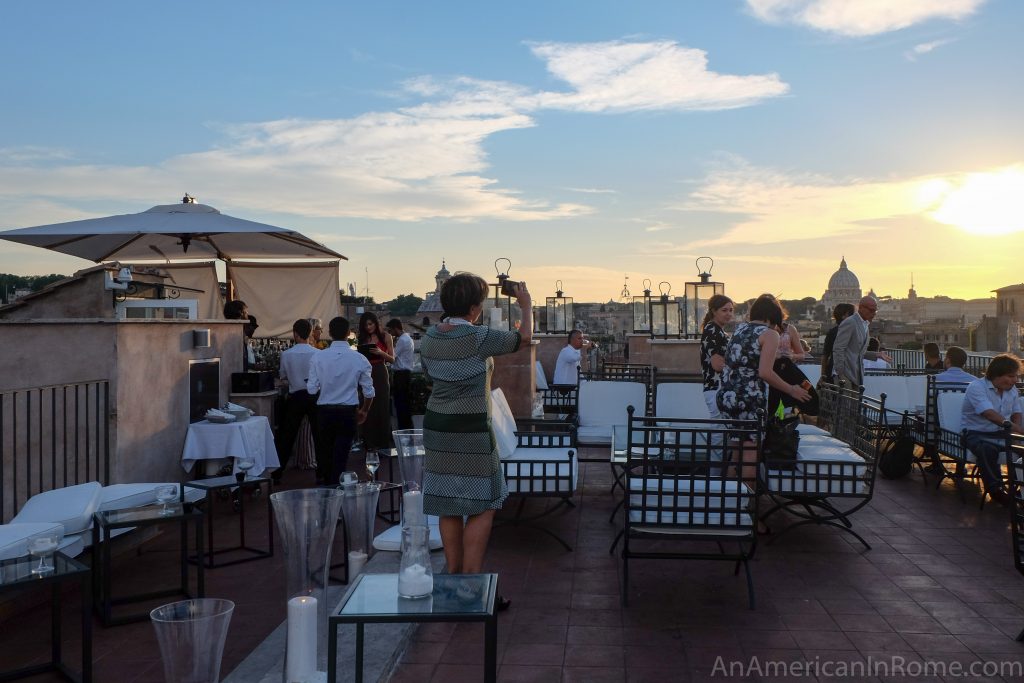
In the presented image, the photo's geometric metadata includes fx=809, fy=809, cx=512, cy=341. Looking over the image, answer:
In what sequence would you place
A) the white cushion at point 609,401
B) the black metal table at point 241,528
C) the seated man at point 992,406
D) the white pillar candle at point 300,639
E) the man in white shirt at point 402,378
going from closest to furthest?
the white pillar candle at point 300,639 → the black metal table at point 241,528 → the seated man at point 992,406 → the white cushion at point 609,401 → the man in white shirt at point 402,378

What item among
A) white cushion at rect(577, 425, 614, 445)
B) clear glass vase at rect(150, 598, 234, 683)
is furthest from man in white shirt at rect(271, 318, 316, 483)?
clear glass vase at rect(150, 598, 234, 683)

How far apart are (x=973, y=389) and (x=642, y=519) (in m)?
3.65

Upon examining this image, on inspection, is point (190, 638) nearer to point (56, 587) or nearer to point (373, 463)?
point (56, 587)

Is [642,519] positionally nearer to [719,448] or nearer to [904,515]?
[719,448]

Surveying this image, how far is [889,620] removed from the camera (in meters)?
3.78

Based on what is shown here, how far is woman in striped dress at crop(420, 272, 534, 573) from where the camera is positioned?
360 centimetres

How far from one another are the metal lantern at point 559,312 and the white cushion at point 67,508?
10.9 m

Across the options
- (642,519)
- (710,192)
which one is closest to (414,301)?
(710,192)

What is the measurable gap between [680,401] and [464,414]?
420 cm

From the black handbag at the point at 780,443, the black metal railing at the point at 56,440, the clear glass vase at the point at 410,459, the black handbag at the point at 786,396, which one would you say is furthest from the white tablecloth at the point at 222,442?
the black handbag at the point at 786,396

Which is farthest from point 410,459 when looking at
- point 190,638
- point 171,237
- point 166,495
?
point 171,237

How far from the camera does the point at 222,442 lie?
6.20 m

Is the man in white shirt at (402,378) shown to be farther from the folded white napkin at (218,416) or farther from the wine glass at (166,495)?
the wine glass at (166,495)

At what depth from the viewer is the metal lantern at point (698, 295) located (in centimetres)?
1270
